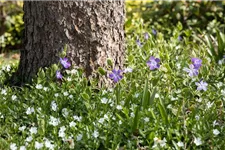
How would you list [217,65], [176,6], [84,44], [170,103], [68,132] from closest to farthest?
[68,132] < [170,103] < [84,44] < [217,65] < [176,6]

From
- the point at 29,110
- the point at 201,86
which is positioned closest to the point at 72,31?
the point at 29,110

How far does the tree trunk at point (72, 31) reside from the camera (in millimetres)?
3951

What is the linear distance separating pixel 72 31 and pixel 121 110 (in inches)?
34.5

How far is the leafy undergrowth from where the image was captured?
315cm

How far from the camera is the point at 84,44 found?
4.00 meters

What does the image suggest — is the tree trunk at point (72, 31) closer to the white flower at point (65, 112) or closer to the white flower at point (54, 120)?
the white flower at point (65, 112)

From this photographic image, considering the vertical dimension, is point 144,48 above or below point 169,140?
above

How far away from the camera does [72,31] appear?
156 inches

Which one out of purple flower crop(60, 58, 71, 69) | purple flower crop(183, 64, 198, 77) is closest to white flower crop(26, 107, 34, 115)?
purple flower crop(60, 58, 71, 69)

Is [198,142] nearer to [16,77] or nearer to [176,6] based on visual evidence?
[16,77]

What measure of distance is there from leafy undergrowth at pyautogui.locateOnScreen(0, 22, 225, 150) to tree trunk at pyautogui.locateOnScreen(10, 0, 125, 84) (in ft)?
0.41

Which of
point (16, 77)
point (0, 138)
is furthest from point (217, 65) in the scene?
point (0, 138)

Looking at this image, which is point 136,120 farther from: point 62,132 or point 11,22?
point 11,22

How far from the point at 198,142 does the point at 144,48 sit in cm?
169
